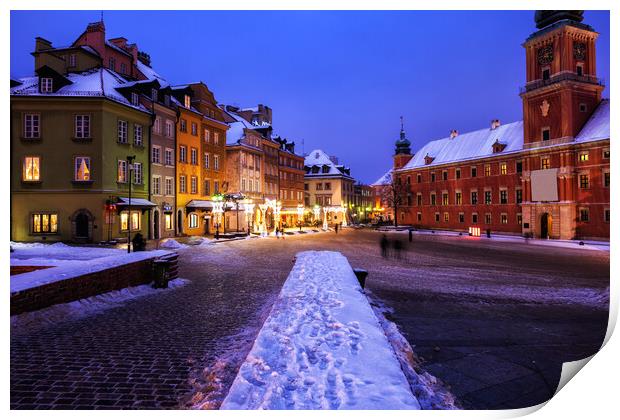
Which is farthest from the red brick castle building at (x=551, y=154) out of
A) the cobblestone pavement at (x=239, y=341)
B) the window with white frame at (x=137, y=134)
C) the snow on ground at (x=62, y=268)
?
the window with white frame at (x=137, y=134)

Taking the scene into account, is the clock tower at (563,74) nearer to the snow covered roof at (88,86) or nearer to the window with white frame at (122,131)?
the snow covered roof at (88,86)

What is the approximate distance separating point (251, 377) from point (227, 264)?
14856 millimetres

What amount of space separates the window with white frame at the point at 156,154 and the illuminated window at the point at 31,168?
9.61m

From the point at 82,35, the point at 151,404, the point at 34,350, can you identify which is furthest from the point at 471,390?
the point at 82,35

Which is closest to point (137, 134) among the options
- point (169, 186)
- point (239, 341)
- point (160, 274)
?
point (169, 186)

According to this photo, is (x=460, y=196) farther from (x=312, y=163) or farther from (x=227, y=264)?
(x=227, y=264)

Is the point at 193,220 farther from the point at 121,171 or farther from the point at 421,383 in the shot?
the point at 421,383

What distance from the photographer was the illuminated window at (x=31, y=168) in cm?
2433

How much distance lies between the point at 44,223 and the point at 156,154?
11.2 m

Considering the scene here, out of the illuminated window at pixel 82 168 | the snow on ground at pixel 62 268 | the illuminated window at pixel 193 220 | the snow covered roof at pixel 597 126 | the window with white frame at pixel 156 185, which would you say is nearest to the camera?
the snow on ground at pixel 62 268

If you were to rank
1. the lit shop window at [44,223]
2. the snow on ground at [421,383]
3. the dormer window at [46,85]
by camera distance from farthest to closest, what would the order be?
the dormer window at [46,85] → the lit shop window at [44,223] → the snow on ground at [421,383]

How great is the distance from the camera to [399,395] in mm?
4121

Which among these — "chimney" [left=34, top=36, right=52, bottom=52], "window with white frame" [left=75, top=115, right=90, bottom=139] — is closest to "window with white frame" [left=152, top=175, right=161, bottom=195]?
"window with white frame" [left=75, top=115, right=90, bottom=139]
